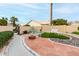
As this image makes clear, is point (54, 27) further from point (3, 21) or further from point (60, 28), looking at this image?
point (3, 21)

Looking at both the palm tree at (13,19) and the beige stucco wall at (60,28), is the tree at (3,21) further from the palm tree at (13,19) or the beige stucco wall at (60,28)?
the beige stucco wall at (60,28)

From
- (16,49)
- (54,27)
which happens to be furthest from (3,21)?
(54,27)

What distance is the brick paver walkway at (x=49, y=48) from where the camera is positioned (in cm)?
779

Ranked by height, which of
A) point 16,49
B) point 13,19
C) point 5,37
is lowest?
point 16,49

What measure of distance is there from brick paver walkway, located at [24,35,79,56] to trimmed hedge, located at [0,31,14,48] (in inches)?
9.1

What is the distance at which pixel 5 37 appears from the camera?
7.76 metres

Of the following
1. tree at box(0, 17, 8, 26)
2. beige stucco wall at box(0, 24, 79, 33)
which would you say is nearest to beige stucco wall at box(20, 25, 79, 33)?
beige stucco wall at box(0, 24, 79, 33)

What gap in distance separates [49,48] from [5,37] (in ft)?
1.94

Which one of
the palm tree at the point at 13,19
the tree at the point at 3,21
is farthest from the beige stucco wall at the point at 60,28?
the tree at the point at 3,21

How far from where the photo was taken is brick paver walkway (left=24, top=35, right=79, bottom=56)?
7.79 metres

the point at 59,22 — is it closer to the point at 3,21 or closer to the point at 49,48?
the point at 49,48

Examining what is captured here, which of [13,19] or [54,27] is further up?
[13,19]

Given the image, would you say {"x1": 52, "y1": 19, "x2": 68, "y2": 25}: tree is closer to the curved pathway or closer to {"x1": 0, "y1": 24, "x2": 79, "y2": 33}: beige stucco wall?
{"x1": 0, "y1": 24, "x2": 79, "y2": 33}: beige stucco wall

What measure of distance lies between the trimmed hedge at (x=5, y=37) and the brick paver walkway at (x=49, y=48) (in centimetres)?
23
